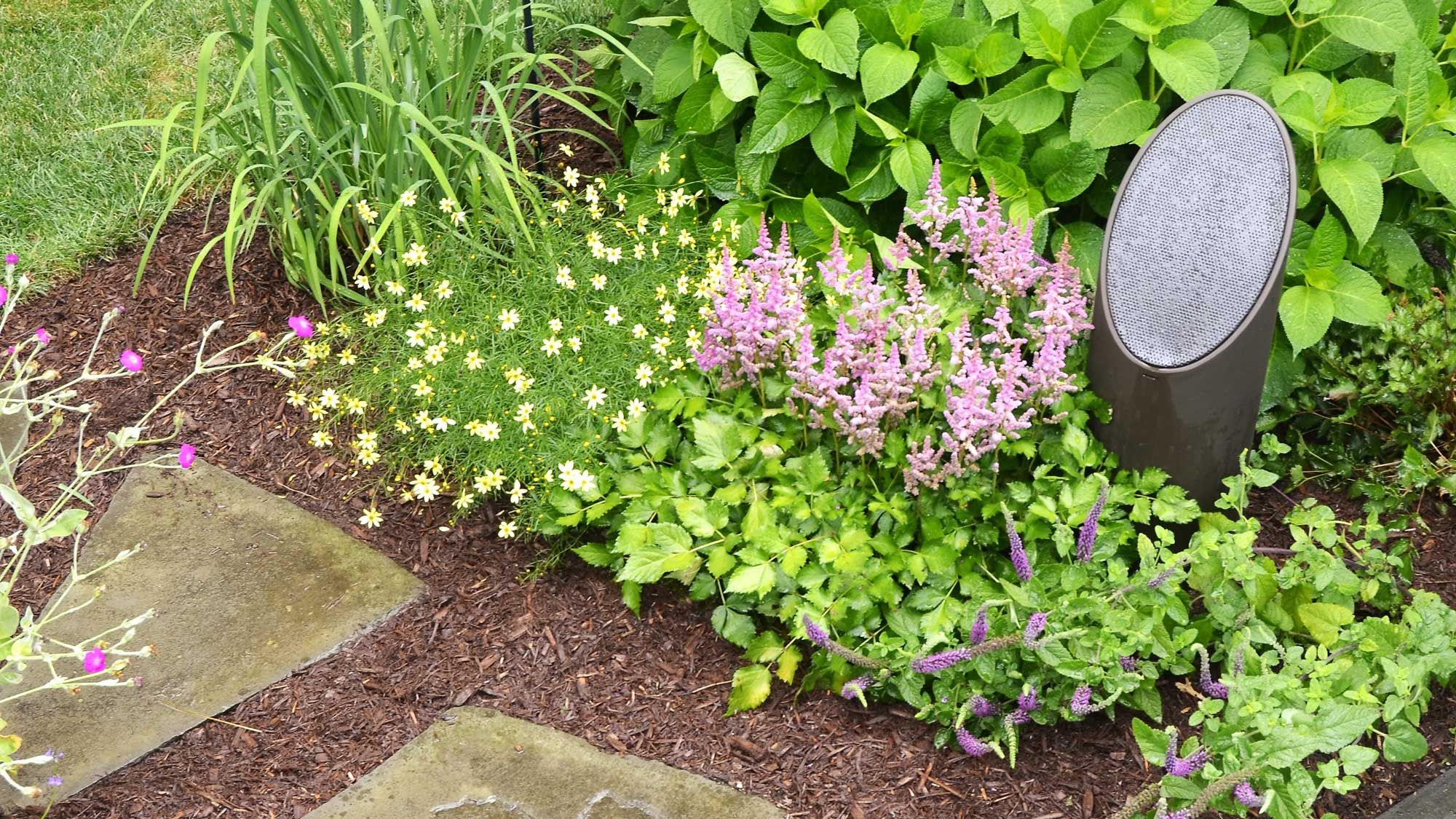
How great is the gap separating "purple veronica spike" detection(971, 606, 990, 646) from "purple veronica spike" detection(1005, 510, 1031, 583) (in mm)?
140

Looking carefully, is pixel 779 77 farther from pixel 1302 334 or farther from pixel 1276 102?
pixel 1302 334

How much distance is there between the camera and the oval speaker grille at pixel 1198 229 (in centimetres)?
248

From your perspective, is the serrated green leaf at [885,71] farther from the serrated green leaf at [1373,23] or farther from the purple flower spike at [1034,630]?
the purple flower spike at [1034,630]

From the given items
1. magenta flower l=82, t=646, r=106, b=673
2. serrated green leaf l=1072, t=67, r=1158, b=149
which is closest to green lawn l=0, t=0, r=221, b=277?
magenta flower l=82, t=646, r=106, b=673

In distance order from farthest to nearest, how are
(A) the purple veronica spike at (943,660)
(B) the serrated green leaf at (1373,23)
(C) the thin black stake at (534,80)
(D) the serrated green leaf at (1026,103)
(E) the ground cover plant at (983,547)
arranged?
(C) the thin black stake at (534,80) < (D) the serrated green leaf at (1026,103) < (B) the serrated green leaf at (1373,23) < (A) the purple veronica spike at (943,660) < (E) the ground cover plant at (983,547)

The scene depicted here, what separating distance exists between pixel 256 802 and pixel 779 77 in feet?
7.04

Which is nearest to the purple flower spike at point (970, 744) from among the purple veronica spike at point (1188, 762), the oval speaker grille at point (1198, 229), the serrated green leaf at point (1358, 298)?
the purple veronica spike at point (1188, 762)

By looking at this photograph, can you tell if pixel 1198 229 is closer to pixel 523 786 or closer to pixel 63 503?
pixel 523 786

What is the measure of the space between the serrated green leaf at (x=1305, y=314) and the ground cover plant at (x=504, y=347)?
54.6 inches

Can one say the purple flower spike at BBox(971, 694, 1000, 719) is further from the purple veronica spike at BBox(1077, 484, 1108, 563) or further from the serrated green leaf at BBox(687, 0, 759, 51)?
the serrated green leaf at BBox(687, 0, 759, 51)

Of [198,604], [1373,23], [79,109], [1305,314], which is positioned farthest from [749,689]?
[79,109]

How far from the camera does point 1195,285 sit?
2525 millimetres

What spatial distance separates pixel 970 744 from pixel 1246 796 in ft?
1.75

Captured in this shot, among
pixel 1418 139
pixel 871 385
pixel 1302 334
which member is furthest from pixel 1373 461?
pixel 871 385
